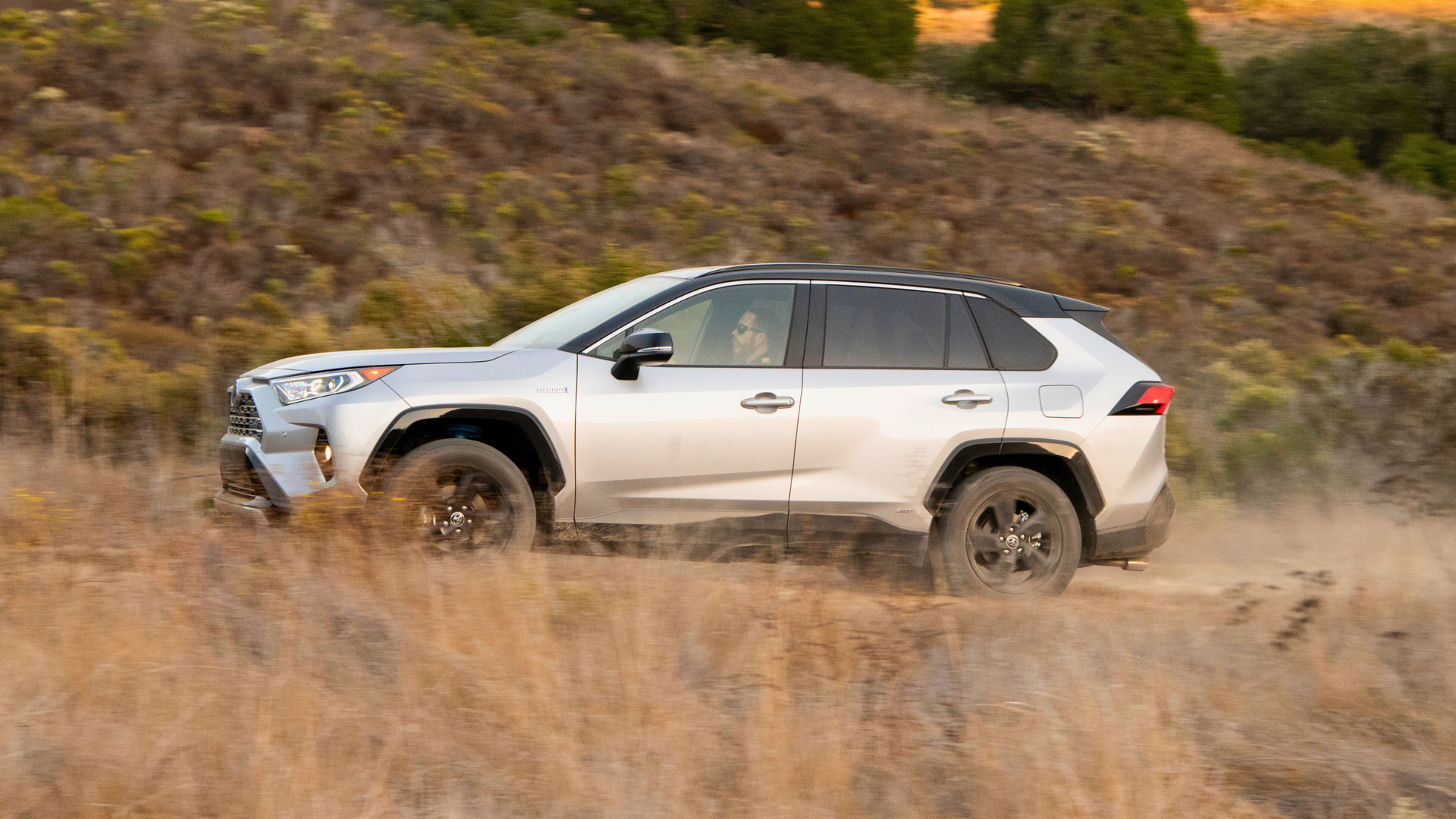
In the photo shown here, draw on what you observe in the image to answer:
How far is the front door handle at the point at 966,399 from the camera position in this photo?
5984 mm

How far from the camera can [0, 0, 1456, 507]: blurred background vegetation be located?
392 inches

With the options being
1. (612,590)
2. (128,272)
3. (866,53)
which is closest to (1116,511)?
(612,590)

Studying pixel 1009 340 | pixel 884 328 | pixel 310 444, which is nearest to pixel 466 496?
pixel 310 444

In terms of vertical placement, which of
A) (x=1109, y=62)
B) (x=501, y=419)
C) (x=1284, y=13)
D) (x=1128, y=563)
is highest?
(x=1284, y=13)

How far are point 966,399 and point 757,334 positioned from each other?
41.6 inches

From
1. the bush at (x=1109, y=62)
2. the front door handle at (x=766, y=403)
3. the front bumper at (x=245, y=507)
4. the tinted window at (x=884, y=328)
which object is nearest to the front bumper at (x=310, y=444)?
the front bumper at (x=245, y=507)

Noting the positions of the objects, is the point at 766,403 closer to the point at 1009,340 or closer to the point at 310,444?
the point at 1009,340

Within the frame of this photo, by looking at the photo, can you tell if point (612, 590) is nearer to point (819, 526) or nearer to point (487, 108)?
point (819, 526)

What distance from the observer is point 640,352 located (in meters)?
5.57

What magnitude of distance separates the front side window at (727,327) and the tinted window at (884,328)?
8.9 inches

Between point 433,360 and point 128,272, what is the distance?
7.43 metres

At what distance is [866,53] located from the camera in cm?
2189

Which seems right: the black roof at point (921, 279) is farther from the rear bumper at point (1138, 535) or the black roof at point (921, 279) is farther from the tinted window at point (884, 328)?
the rear bumper at point (1138, 535)

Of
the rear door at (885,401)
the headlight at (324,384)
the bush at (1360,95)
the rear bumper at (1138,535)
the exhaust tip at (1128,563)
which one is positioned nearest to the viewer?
the headlight at (324,384)
